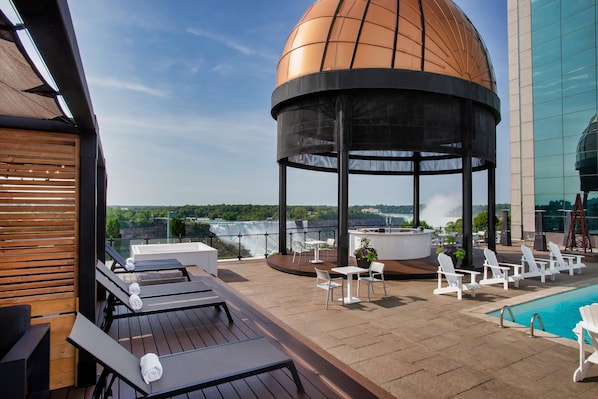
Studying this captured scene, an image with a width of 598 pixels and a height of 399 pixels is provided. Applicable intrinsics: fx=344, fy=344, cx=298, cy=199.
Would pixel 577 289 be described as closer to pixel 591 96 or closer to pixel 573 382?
pixel 573 382

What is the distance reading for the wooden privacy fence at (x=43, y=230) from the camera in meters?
3.10

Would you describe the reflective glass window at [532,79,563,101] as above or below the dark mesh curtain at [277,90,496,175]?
above

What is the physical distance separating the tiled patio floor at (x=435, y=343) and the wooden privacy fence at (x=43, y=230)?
10.7ft

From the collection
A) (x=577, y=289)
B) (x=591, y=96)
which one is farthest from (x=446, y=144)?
(x=591, y=96)

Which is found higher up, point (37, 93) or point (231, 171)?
point (231, 171)

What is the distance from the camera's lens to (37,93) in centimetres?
229

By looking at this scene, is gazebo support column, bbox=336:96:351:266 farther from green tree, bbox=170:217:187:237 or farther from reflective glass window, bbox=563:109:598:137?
reflective glass window, bbox=563:109:598:137

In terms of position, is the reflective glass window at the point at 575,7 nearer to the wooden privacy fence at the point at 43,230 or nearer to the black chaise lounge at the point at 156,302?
the black chaise lounge at the point at 156,302

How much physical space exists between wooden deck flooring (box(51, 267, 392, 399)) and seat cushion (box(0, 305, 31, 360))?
64 centimetres

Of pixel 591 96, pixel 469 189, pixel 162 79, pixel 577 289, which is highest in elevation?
pixel 162 79

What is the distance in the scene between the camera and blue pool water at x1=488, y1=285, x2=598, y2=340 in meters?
6.41

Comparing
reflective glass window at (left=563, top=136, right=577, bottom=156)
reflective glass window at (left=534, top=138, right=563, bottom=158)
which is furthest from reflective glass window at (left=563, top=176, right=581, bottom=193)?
reflective glass window at (left=534, top=138, right=563, bottom=158)

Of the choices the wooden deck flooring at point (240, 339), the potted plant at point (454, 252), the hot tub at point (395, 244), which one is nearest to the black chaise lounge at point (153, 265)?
the wooden deck flooring at point (240, 339)

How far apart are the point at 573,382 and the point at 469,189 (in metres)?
7.38
